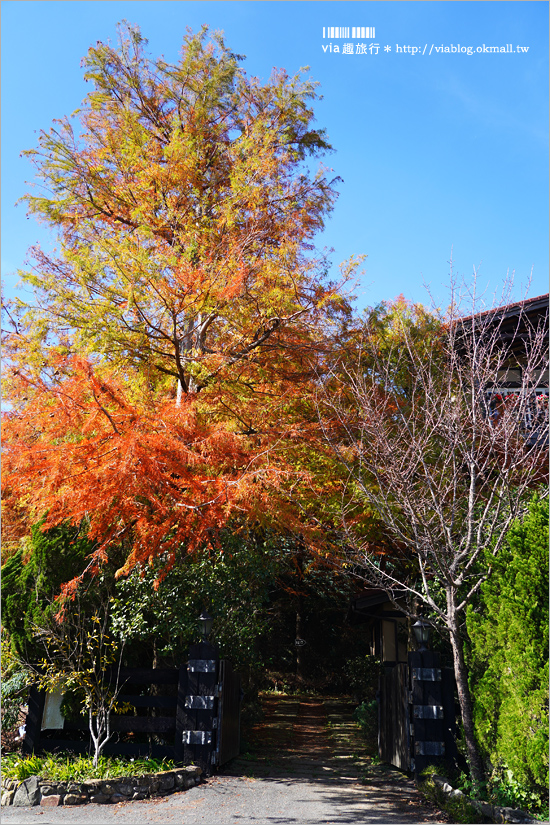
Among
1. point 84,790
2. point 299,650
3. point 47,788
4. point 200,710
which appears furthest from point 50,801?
point 299,650

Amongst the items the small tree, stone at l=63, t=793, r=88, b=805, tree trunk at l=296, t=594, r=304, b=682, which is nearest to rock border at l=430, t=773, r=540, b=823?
stone at l=63, t=793, r=88, b=805

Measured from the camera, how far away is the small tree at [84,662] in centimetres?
834

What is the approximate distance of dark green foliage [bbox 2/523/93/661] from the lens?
29.3 feet

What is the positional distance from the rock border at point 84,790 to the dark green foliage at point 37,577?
2.08 metres

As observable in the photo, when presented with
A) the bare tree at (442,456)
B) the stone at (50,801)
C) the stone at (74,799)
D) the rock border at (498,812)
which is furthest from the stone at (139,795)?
the bare tree at (442,456)

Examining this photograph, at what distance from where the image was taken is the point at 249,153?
12906mm

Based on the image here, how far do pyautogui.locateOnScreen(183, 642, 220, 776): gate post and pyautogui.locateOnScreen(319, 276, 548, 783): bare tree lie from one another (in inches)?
106

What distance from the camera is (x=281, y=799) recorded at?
717 centimetres

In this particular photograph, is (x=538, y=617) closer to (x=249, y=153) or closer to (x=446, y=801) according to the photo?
(x=446, y=801)

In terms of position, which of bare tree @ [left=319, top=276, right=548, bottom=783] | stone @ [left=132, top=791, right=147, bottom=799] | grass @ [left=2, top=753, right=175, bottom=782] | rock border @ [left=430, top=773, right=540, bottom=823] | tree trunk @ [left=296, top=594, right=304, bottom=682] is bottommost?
tree trunk @ [left=296, top=594, right=304, bottom=682]

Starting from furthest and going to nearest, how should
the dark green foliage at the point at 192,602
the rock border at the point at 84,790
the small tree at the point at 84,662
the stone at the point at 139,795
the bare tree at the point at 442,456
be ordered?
the dark green foliage at the point at 192,602
the small tree at the point at 84,662
the bare tree at the point at 442,456
the stone at the point at 139,795
the rock border at the point at 84,790

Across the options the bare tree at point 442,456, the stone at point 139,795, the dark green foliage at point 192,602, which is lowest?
the stone at point 139,795

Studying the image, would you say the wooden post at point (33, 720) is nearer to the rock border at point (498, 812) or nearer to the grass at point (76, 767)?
the grass at point (76, 767)

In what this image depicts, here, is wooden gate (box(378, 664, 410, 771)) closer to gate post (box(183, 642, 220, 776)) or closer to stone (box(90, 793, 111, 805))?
gate post (box(183, 642, 220, 776))
